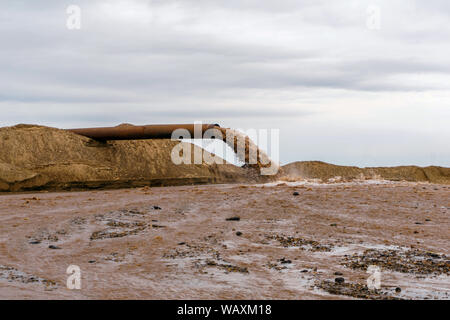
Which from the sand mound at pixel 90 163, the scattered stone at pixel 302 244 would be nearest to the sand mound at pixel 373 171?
the sand mound at pixel 90 163

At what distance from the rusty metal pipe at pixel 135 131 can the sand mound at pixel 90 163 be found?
0.43 meters

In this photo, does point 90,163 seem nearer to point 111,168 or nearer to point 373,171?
point 111,168

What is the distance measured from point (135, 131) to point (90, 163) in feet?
7.36

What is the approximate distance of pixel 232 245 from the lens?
8.30 meters

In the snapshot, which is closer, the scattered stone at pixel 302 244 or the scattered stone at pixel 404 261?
the scattered stone at pixel 404 261

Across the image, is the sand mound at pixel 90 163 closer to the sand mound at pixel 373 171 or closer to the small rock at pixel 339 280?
the sand mound at pixel 373 171

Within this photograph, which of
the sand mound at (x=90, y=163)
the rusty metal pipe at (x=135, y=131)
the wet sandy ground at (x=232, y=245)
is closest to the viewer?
the wet sandy ground at (x=232, y=245)

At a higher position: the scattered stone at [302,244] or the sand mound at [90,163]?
the sand mound at [90,163]

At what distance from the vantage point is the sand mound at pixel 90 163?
20078 mm

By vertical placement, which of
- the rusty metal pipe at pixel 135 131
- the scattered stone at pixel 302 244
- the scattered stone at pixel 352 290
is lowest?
the scattered stone at pixel 352 290

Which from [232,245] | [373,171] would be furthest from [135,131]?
[232,245]
